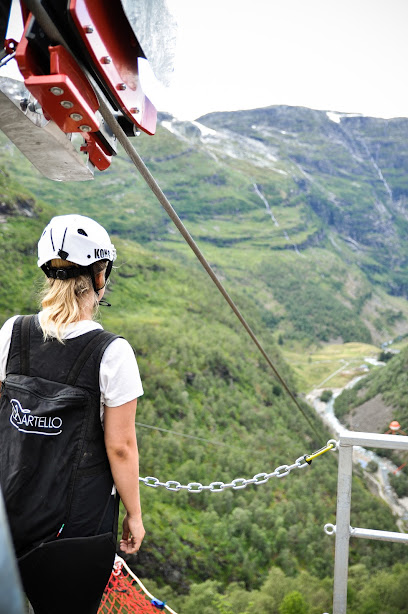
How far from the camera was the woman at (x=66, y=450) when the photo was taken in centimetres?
137

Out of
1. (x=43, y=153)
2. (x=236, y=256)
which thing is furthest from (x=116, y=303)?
(x=236, y=256)

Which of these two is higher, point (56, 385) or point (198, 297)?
point (56, 385)

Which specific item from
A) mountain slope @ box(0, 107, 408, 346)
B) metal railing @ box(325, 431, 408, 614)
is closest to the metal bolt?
metal railing @ box(325, 431, 408, 614)

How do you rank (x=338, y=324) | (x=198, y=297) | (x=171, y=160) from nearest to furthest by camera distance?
→ 1. (x=198, y=297)
2. (x=338, y=324)
3. (x=171, y=160)

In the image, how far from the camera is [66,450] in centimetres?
138

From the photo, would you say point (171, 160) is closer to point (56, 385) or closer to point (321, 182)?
point (321, 182)

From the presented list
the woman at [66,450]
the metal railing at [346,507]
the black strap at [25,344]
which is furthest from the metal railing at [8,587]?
the metal railing at [346,507]

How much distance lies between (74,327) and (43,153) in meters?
0.52

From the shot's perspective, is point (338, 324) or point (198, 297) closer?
point (198, 297)

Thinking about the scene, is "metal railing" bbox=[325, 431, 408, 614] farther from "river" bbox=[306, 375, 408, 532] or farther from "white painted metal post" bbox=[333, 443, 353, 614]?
"river" bbox=[306, 375, 408, 532]

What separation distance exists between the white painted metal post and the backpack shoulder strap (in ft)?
3.90

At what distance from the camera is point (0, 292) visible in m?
22.8

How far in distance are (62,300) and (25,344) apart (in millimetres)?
160

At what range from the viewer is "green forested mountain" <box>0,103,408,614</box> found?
52.4 ft
